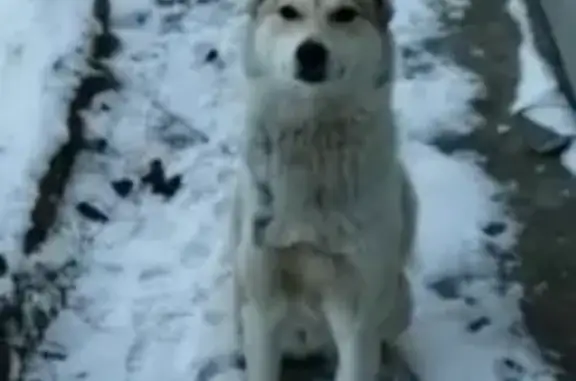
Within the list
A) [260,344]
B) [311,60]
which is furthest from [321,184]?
[260,344]

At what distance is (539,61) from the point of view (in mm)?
3691

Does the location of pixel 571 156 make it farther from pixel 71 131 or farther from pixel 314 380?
pixel 71 131

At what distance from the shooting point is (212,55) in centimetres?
376

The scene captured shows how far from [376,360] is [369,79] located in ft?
1.97

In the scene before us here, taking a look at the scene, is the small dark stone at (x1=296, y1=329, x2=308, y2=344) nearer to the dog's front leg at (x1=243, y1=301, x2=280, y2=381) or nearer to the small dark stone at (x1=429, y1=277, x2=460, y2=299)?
the dog's front leg at (x1=243, y1=301, x2=280, y2=381)

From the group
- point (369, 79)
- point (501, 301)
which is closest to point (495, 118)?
point (501, 301)

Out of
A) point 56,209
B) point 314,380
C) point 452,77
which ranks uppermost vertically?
point 452,77

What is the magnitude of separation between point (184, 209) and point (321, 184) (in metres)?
0.92

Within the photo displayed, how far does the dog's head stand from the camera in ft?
7.11

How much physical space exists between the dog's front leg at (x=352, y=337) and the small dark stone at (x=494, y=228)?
0.73 meters

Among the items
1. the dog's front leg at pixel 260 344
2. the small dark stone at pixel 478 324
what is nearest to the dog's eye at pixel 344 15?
the dog's front leg at pixel 260 344

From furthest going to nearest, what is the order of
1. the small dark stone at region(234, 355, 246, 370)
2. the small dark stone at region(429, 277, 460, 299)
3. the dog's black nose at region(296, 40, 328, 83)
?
1. the small dark stone at region(429, 277, 460, 299)
2. the small dark stone at region(234, 355, 246, 370)
3. the dog's black nose at region(296, 40, 328, 83)

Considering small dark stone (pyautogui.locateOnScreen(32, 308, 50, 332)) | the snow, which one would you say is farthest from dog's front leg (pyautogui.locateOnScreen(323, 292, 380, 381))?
the snow

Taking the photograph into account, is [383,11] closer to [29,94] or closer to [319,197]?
[319,197]
